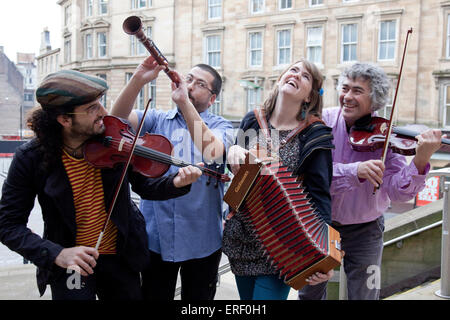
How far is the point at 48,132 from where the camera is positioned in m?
1.70

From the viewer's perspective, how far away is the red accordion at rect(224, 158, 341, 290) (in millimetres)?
1784

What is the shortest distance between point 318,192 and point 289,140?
12.1 inches

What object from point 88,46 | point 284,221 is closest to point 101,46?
point 88,46

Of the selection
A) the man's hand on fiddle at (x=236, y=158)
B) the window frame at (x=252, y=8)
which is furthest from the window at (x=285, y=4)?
the man's hand on fiddle at (x=236, y=158)

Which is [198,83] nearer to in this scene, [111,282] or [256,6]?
[111,282]

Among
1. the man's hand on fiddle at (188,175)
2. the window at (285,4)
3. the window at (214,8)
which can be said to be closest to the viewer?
the man's hand on fiddle at (188,175)

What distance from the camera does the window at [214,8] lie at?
20.7 metres

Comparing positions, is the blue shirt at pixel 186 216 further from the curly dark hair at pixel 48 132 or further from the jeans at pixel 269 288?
the curly dark hair at pixel 48 132

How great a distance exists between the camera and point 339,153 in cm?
245

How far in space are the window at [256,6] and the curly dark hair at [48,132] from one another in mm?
19182

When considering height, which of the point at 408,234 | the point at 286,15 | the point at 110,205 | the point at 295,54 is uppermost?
the point at 286,15

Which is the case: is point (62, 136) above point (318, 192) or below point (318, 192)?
above

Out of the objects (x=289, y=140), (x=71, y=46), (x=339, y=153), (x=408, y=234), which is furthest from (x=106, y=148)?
(x=71, y=46)
